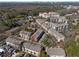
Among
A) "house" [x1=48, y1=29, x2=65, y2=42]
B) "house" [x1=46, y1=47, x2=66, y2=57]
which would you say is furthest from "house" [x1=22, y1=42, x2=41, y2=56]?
"house" [x1=48, y1=29, x2=65, y2=42]

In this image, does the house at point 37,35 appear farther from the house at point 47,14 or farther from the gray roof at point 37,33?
the house at point 47,14

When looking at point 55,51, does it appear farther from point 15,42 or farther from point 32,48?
point 15,42

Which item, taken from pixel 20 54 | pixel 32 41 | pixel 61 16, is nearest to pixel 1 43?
pixel 20 54

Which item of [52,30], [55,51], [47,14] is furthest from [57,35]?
[47,14]

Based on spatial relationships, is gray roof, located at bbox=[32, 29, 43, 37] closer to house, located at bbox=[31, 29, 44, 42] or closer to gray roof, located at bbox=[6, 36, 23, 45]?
house, located at bbox=[31, 29, 44, 42]

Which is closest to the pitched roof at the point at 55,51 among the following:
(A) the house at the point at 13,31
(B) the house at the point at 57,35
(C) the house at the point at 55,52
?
(C) the house at the point at 55,52

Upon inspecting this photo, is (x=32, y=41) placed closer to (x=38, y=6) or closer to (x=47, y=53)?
(x=47, y=53)
